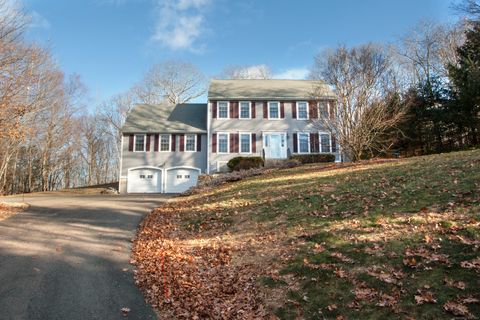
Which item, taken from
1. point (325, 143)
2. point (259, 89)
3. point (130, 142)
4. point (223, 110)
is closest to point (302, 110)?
point (325, 143)

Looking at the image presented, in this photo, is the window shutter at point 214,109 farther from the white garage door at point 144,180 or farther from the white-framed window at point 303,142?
the white-framed window at point 303,142

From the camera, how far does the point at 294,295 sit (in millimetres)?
5516

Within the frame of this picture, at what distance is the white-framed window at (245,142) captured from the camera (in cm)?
2903

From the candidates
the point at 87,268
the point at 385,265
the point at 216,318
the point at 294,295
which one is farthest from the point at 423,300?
the point at 87,268

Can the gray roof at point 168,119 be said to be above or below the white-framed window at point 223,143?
above

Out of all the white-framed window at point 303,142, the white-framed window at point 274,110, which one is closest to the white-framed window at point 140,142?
the white-framed window at point 274,110

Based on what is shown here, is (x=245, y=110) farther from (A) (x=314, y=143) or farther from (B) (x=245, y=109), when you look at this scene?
(A) (x=314, y=143)

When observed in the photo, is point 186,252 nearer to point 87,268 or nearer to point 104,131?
point 87,268

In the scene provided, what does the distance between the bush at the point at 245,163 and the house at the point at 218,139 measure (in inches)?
72.9

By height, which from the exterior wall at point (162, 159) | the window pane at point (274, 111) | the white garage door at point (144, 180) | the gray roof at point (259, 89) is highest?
the gray roof at point (259, 89)

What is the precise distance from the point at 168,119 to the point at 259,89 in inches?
326

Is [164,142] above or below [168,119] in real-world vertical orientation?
below

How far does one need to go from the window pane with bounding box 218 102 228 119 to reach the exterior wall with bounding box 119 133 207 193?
7.24 ft

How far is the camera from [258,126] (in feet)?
96.5
